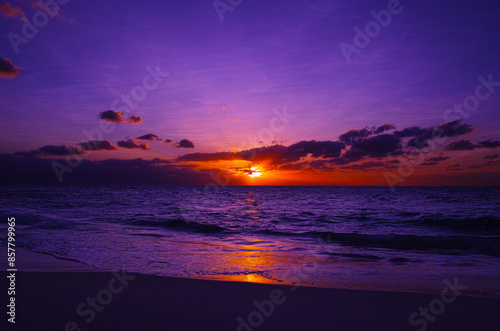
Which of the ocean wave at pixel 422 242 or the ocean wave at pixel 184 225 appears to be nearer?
the ocean wave at pixel 422 242

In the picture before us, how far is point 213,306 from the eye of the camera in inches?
216

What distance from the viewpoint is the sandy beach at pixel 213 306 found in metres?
4.70

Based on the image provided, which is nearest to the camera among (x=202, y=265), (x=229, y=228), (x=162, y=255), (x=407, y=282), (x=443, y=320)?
(x=443, y=320)

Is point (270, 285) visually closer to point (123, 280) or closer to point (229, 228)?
point (123, 280)

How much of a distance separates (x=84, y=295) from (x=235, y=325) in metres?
3.13

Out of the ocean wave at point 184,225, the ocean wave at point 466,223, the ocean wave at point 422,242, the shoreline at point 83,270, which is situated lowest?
the ocean wave at point 466,223

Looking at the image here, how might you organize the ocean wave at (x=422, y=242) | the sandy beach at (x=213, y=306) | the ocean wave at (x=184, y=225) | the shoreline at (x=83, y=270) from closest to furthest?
the sandy beach at (x=213, y=306), the shoreline at (x=83, y=270), the ocean wave at (x=422, y=242), the ocean wave at (x=184, y=225)

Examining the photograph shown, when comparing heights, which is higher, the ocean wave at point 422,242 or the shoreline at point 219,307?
the shoreline at point 219,307

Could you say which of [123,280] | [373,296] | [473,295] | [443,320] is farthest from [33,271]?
[473,295]

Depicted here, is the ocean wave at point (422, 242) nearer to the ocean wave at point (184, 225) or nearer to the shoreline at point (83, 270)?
the ocean wave at point (184, 225)

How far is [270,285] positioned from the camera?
23.2ft

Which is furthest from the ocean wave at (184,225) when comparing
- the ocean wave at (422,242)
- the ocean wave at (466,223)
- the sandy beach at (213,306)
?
the ocean wave at (466,223)

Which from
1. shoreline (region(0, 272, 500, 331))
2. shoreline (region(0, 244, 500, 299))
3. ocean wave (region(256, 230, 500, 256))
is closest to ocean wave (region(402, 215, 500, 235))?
ocean wave (region(256, 230, 500, 256))

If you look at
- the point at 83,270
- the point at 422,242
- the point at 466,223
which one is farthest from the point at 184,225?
the point at 466,223
